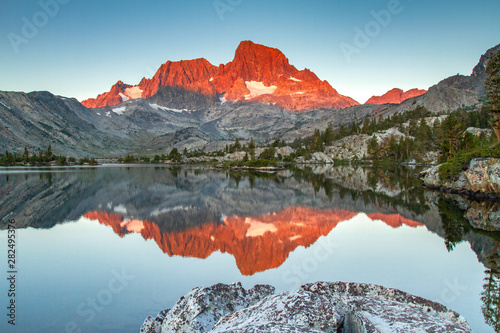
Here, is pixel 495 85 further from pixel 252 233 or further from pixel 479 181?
pixel 252 233

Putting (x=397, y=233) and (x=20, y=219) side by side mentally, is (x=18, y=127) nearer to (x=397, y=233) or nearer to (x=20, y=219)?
(x=20, y=219)

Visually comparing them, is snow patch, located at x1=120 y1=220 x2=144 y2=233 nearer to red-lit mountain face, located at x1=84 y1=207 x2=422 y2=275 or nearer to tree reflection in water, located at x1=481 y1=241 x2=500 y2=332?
red-lit mountain face, located at x1=84 y1=207 x2=422 y2=275

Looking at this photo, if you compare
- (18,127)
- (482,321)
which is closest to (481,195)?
(482,321)

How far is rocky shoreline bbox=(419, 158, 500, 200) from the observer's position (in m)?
27.5

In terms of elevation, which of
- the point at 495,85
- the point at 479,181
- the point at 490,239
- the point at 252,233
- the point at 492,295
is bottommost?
the point at 252,233

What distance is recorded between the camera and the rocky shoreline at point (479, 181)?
90.1 ft
